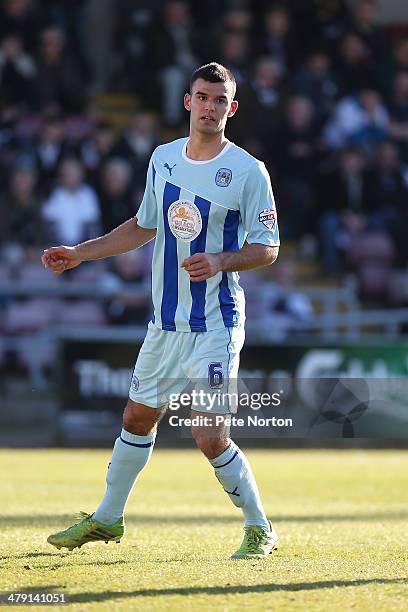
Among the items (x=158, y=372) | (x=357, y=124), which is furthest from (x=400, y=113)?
(x=158, y=372)

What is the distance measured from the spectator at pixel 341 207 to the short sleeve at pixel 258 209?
1159 cm

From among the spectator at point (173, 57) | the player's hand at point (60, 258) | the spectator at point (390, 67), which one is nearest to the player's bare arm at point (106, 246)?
the player's hand at point (60, 258)

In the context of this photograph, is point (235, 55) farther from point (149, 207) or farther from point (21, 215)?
point (149, 207)

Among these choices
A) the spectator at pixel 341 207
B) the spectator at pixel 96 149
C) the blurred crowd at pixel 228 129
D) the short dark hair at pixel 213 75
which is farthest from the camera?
the spectator at pixel 341 207

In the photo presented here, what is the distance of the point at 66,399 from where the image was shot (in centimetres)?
1553

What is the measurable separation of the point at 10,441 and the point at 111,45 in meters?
9.49

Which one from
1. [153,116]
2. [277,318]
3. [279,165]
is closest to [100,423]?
[277,318]

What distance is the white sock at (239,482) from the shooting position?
6.67 metres

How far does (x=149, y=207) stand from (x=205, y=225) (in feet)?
1.45

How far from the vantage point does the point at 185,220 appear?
663 cm

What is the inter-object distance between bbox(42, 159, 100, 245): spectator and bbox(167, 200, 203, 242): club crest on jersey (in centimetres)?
995

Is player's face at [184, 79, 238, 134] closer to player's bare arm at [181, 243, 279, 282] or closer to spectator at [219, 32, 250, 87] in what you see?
player's bare arm at [181, 243, 279, 282]

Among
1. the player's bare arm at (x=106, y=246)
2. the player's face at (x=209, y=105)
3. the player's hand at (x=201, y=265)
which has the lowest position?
the player's hand at (x=201, y=265)

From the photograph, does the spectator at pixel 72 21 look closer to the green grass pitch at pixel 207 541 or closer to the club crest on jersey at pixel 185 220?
the green grass pitch at pixel 207 541
